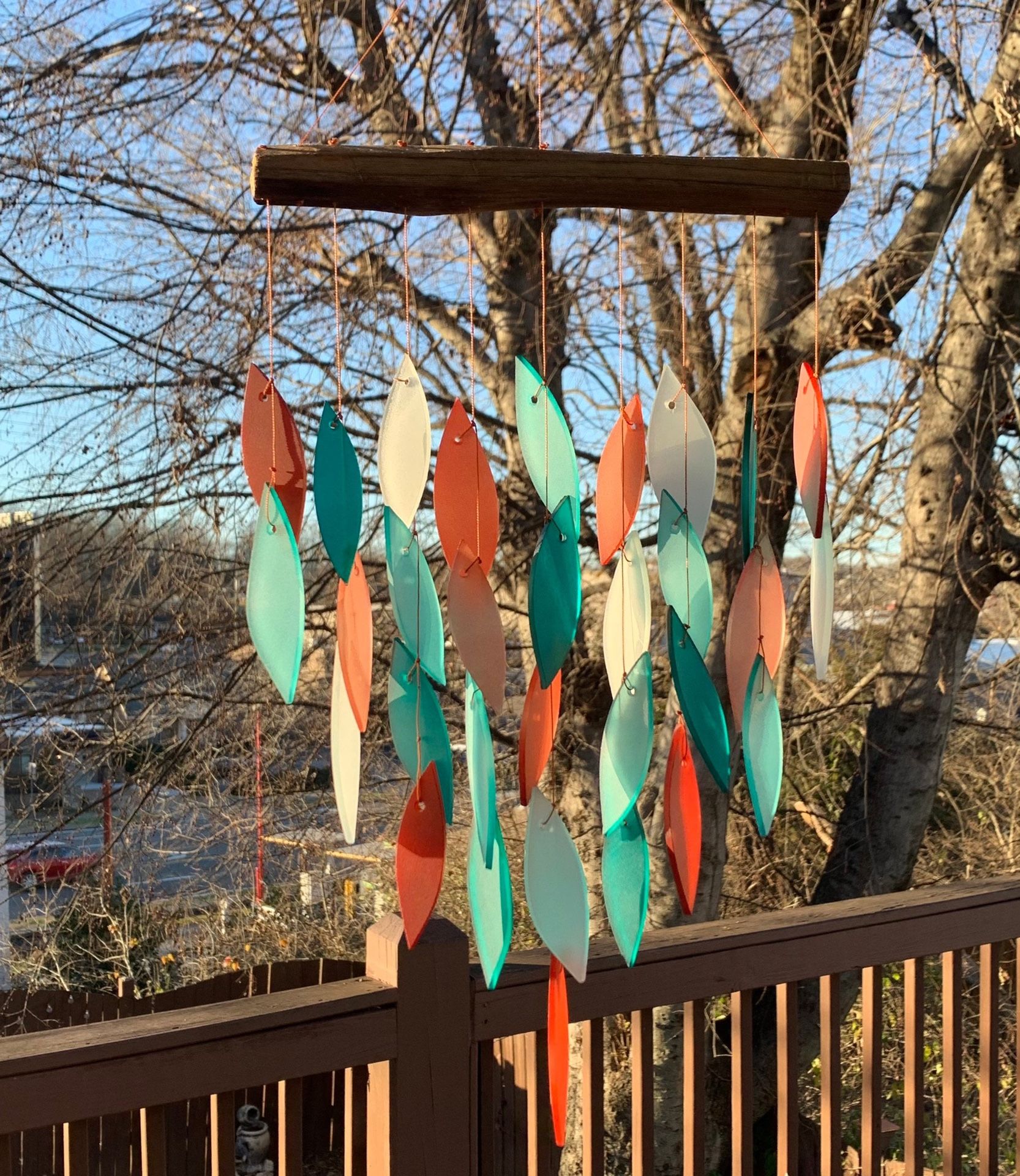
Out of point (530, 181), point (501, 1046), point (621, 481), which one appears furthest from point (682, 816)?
point (501, 1046)

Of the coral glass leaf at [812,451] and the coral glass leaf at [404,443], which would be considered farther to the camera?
the coral glass leaf at [812,451]

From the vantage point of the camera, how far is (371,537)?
2.83 meters

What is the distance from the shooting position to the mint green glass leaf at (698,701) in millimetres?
955

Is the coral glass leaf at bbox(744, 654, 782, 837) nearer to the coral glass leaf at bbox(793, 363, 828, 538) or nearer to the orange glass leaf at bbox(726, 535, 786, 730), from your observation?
the orange glass leaf at bbox(726, 535, 786, 730)

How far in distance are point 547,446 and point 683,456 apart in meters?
0.14

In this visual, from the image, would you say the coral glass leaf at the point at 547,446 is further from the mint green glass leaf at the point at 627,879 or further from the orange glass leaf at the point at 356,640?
the mint green glass leaf at the point at 627,879

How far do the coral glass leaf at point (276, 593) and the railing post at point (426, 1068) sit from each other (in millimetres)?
504

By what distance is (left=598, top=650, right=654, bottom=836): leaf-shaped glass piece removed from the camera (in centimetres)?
95

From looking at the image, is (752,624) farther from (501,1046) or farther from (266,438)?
(501,1046)

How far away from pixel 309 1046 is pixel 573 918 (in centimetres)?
44

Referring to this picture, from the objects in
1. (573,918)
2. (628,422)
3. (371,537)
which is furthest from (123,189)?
(573,918)

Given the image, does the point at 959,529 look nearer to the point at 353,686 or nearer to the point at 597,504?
the point at 597,504

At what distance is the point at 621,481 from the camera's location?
981 millimetres

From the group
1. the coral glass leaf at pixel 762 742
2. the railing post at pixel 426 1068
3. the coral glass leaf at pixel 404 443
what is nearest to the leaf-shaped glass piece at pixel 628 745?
the coral glass leaf at pixel 762 742
